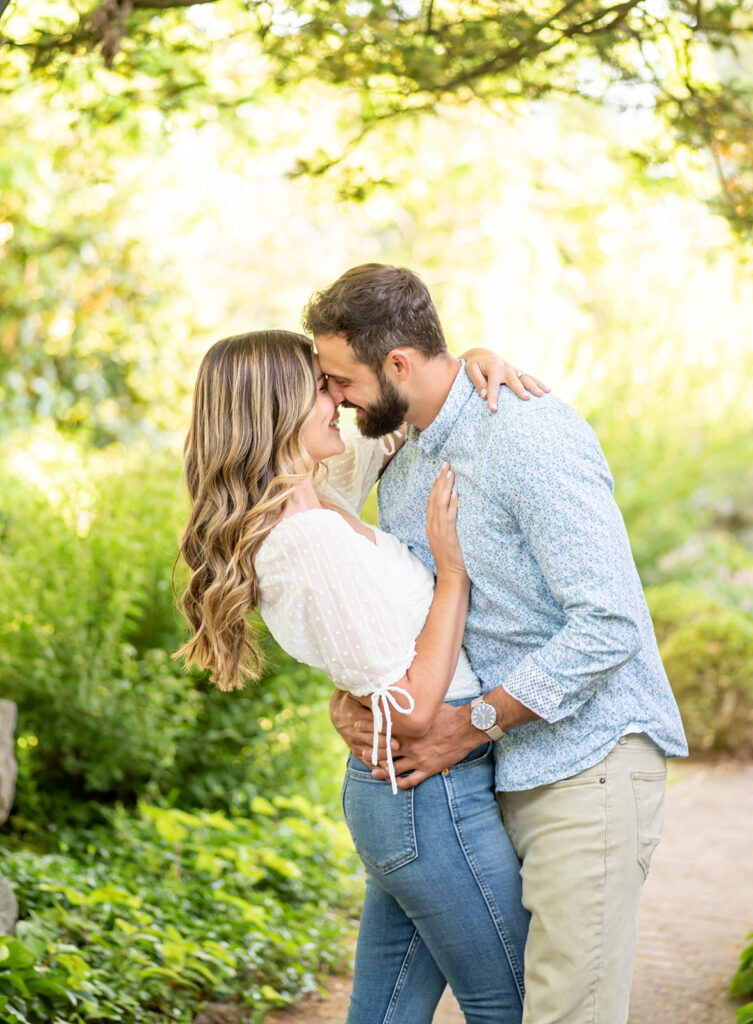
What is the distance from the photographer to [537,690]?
6.44 ft

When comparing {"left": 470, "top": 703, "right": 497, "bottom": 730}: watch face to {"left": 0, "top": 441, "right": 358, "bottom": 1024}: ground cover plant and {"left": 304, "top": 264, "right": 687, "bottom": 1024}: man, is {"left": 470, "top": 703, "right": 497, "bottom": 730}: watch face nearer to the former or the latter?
{"left": 304, "top": 264, "right": 687, "bottom": 1024}: man

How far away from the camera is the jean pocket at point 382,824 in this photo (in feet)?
6.76

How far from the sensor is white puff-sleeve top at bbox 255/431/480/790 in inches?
78.1

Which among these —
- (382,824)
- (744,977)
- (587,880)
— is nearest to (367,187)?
(382,824)

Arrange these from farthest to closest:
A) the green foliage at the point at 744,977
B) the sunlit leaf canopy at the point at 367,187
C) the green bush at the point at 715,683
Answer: the green bush at the point at 715,683, the green foliage at the point at 744,977, the sunlit leaf canopy at the point at 367,187

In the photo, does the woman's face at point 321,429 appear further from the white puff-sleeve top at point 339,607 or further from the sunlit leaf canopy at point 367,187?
the sunlit leaf canopy at point 367,187

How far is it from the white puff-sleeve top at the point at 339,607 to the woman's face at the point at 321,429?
184 millimetres

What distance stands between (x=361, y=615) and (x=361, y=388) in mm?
499

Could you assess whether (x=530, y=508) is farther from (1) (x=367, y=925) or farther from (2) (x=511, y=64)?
(2) (x=511, y=64)

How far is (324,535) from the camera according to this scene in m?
2.01

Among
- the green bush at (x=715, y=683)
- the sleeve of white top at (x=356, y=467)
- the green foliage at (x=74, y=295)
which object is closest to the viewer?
the sleeve of white top at (x=356, y=467)

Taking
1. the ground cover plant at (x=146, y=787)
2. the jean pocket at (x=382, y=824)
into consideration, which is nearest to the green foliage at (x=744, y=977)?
the ground cover plant at (x=146, y=787)

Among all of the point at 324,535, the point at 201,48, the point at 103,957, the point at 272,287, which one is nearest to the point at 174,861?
the point at 103,957

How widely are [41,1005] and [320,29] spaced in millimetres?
2929
